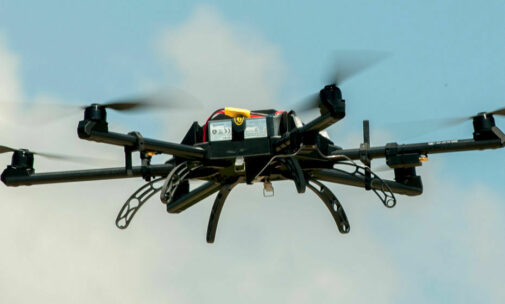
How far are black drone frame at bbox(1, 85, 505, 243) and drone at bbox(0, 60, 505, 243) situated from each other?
0.02 m

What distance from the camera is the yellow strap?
83.6ft

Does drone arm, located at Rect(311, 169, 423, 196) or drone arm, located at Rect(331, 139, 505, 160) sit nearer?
drone arm, located at Rect(331, 139, 505, 160)

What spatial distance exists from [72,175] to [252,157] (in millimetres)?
4407

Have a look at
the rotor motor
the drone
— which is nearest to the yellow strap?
the drone

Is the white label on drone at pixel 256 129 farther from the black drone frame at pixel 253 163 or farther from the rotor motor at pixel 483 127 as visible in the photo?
the rotor motor at pixel 483 127

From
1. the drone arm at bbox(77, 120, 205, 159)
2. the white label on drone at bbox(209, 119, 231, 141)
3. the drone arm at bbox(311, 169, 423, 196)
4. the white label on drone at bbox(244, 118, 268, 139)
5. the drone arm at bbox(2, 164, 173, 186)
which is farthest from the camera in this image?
the drone arm at bbox(2, 164, 173, 186)

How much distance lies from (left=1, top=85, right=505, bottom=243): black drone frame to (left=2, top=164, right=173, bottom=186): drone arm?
0.02m

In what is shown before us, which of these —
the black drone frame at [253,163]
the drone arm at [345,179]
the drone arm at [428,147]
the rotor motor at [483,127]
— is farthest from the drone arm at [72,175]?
the rotor motor at [483,127]

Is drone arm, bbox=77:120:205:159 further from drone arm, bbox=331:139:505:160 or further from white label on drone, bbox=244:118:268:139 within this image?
drone arm, bbox=331:139:505:160

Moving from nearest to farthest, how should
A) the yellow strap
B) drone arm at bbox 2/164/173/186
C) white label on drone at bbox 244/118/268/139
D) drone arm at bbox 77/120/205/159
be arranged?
drone arm at bbox 77/120/205/159 < the yellow strap < white label on drone at bbox 244/118/268/139 < drone arm at bbox 2/164/173/186

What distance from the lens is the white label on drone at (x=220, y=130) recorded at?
85.3ft

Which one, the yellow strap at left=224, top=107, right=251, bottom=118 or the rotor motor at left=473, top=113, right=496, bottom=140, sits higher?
the yellow strap at left=224, top=107, right=251, bottom=118

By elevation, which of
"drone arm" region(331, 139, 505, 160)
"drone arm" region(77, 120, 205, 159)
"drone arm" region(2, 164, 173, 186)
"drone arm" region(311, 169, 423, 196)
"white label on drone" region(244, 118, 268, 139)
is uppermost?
"white label on drone" region(244, 118, 268, 139)

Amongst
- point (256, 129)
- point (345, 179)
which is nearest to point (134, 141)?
point (256, 129)
